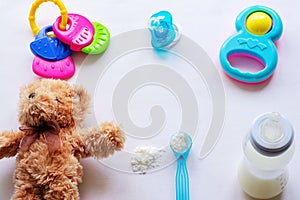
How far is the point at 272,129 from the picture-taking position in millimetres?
709

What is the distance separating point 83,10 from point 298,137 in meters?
0.51

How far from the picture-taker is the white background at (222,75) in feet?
2.71

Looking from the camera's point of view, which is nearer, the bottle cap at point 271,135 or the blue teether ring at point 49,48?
the bottle cap at point 271,135

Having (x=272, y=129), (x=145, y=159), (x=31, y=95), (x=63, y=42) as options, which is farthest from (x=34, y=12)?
(x=272, y=129)

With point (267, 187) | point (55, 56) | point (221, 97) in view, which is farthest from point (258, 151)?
point (55, 56)

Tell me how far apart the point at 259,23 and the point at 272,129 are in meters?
0.29

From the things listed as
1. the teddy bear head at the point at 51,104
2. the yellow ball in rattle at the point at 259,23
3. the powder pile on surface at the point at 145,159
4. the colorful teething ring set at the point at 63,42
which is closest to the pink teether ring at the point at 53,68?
the colorful teething ring set at the point at 63,42

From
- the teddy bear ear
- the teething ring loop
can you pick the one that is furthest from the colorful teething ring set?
the teddy bear ear

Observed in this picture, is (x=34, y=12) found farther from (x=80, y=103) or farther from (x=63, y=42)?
(x=80, y=103)

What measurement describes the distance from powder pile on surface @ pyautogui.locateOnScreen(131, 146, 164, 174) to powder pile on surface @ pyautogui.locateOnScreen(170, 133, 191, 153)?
1.1 inches

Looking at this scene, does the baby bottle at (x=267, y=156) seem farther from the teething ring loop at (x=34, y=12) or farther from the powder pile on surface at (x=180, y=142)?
the teething ring loop at (x=34, y=12)

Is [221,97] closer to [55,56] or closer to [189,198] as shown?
[189,198]

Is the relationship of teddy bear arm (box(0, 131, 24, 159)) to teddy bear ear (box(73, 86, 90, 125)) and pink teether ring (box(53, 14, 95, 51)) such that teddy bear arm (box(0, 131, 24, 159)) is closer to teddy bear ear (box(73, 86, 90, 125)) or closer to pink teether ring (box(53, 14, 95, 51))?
teddy bear ear (box(73, 86, 90, 125))

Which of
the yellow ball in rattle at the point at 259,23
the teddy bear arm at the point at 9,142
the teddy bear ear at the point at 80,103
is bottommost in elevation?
the teddy bear arm at the point at 9,142
